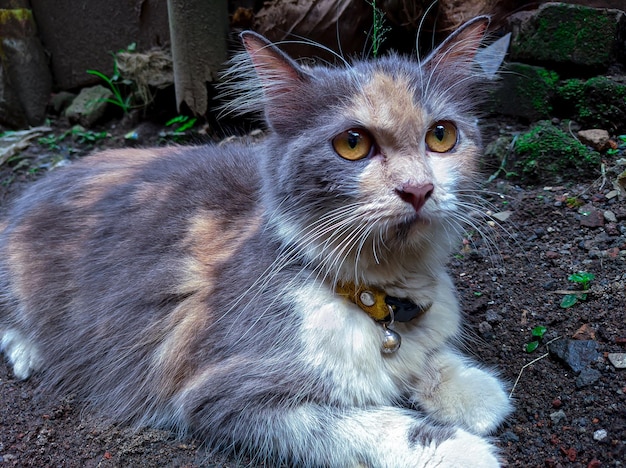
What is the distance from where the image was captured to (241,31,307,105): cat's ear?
1909 millimetres

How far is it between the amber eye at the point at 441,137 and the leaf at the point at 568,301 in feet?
3.14

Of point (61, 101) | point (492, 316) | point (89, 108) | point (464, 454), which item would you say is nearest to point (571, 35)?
point (492, 316)

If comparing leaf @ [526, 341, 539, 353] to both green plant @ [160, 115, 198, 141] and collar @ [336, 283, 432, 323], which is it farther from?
green plant @ [160, 115, 198, 141]

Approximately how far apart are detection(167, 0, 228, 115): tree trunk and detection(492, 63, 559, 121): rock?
1938 mm

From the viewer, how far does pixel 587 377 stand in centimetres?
209

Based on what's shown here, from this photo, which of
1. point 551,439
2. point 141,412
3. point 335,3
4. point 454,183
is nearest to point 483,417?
point 551,439

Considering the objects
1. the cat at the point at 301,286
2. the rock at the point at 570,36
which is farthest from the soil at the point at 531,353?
the rock at the point at 570,36

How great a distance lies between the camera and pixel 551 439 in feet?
6.34

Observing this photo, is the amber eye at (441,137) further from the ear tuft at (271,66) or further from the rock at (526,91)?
the rock at (526,91)

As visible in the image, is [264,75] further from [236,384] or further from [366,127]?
[236,384]

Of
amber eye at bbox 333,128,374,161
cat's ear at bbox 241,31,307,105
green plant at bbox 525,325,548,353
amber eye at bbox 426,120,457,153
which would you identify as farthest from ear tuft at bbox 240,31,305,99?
green plant at bbox 525,325,548,353

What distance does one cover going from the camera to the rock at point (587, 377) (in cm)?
207

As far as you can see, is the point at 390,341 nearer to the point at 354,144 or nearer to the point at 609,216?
the point at 354,144

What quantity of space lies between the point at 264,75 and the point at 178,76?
246 cm
